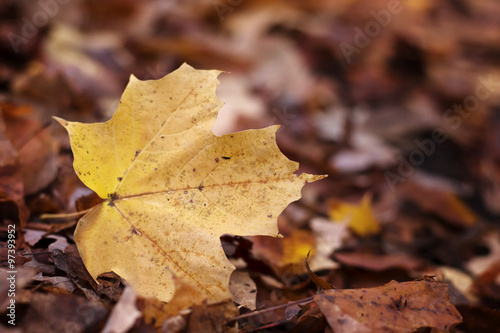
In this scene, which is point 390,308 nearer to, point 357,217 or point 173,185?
point 173,185

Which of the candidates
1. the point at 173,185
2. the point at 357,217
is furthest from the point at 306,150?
the point at 173,185

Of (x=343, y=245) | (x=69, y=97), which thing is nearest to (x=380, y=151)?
(x=343, y=245)

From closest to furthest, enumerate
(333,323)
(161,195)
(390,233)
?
1. (333,323)
2. (161,195)
3. (390,233)

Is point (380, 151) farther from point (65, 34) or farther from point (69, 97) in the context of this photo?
point (65, 34)

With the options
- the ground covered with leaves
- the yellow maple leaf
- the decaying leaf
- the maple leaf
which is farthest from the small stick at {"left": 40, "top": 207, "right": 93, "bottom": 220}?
the yellow maple leaf

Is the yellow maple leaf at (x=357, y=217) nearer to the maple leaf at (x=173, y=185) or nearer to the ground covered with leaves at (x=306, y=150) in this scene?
the ground covered with leaves at (x=306, y=150)

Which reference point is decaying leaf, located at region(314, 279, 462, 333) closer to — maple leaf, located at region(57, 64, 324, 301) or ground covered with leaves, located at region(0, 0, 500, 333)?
ground covered with leaves, located at region(0, 0, 500, 333)

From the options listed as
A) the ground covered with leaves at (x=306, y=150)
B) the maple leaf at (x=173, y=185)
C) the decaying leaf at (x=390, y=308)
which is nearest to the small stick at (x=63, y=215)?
the ground covered with leaves at (x=306, y=150)

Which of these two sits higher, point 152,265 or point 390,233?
point 152,265
